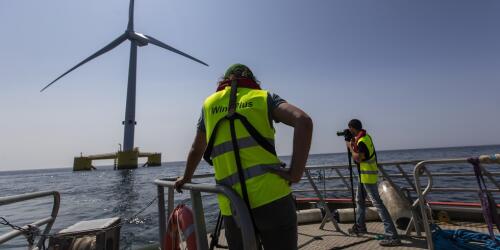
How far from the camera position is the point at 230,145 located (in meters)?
1.88

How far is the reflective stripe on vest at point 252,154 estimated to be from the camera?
178 centimetres

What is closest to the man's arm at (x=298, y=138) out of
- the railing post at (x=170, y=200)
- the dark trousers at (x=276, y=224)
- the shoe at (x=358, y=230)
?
the dark trousers at (x=276, y=224)

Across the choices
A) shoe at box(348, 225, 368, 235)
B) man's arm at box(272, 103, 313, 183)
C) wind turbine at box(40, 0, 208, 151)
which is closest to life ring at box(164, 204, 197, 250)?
man's arm at box(272, 103, 313, 183)

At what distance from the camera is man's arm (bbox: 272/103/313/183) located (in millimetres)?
1686

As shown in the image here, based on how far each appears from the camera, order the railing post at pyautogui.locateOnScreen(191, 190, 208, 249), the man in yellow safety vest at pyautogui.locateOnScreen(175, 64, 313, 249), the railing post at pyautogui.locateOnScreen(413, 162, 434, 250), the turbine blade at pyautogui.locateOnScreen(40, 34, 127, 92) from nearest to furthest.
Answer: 1. the man in yellow safety vest at pyautogui.locateOnScreen(175, 64, 313, 249)
2. the railing post at pyautogui.locateOnScreen(191, 190, 208, 249)
3. the railing post at pyautogui.locateOnScreen(413, 162, 434, 250)
4. the turbine blade at pyautogui.locateOnScreen(40, 34, 127, 92)

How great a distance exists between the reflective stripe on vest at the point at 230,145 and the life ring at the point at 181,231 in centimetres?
64

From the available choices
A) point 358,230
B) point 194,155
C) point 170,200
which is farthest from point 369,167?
point 194,155

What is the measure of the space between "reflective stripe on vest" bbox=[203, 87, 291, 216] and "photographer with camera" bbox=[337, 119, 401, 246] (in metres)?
3.32

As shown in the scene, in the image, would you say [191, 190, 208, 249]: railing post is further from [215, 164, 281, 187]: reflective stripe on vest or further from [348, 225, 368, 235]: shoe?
[348, 225, 368, 235]: shoe

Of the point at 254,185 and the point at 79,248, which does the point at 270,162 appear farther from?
the point at 79,248

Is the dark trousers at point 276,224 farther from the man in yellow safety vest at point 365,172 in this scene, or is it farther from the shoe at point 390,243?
the man in yellow safety vest at point 365,172

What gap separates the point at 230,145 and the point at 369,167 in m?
3.58

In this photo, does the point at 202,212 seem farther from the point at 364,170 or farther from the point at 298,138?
the point at 364,170

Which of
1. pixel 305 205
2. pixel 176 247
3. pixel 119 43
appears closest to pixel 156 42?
pixel 119 43
